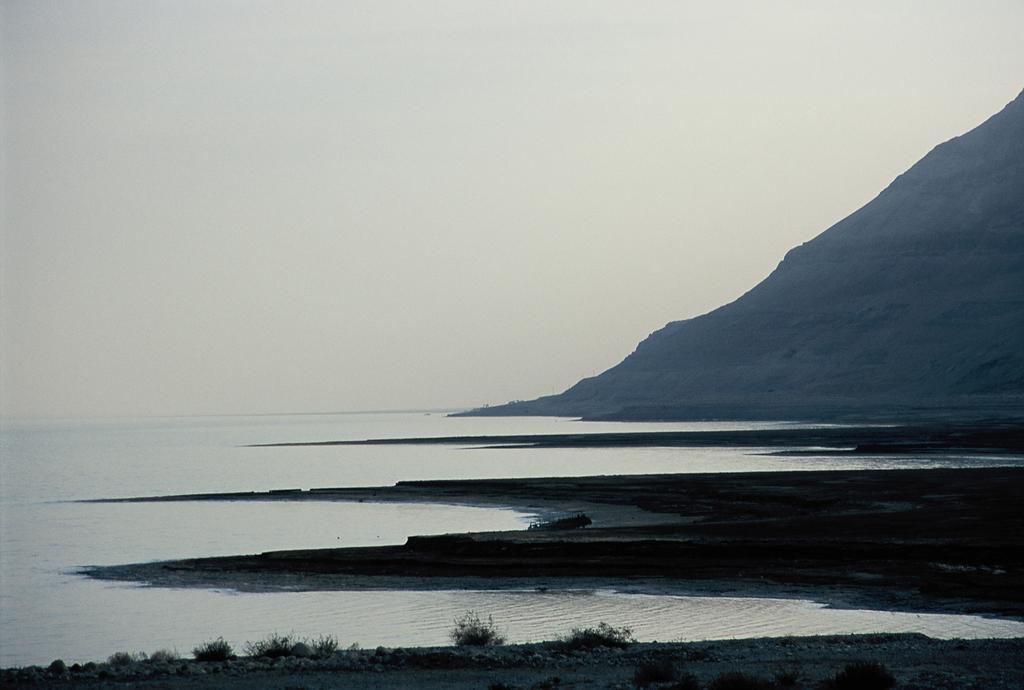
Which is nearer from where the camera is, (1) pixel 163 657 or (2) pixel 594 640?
(1) pixel 163 657

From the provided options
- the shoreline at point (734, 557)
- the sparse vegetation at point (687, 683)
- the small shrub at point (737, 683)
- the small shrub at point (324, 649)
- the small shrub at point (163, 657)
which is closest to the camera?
the small shrub at point (737, 683)

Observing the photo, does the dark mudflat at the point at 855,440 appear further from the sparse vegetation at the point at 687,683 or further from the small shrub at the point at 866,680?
the sparse vegetation at the point at 687,683

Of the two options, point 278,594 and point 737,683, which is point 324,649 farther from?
point 278,594

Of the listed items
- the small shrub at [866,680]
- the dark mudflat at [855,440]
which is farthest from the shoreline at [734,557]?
the dark mudflat at [855,440]

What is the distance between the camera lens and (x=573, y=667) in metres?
24.3

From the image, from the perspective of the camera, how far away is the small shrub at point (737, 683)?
2083 centimetres

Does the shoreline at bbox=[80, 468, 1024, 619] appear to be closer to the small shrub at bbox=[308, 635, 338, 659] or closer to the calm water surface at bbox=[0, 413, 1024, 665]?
the calm water surface at bbox=[0, 413, 1024, 665]

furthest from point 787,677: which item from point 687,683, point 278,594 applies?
point 278,594

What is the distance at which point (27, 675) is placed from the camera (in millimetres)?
24547

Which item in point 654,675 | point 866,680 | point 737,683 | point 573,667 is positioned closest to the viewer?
point 737,683

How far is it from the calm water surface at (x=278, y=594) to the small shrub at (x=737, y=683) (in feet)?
29.0

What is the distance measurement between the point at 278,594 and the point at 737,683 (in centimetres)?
2120

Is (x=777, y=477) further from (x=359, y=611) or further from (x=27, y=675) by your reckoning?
(x=27, y=675)

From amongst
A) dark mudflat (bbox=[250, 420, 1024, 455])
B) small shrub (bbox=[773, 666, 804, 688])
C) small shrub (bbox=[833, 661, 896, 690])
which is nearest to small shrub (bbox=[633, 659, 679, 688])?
small shrub (bbox=[773, 666, 804, 688])
